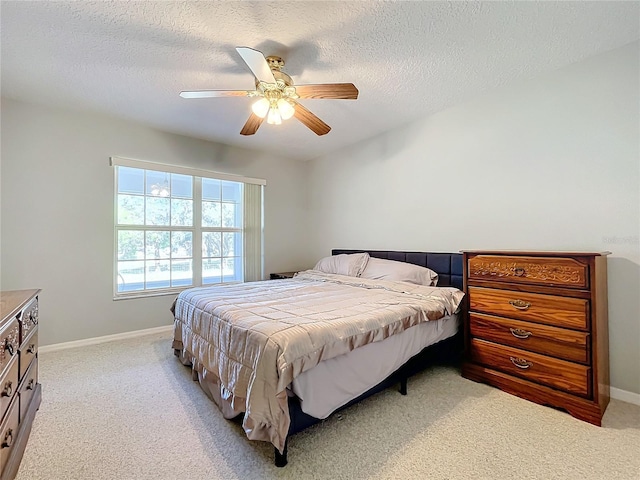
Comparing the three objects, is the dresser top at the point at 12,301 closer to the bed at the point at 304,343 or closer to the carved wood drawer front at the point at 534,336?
the bed at the point at 304,343

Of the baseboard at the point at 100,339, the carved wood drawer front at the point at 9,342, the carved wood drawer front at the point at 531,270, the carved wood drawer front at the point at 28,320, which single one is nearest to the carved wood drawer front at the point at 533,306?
the carved wood drawer front at the point at 531,270

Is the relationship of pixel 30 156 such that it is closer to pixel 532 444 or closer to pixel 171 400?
pixel 171 400

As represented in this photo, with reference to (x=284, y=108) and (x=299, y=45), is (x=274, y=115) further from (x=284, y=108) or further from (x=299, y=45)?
(x=299, y=45)

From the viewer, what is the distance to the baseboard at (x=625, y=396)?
2039 mm

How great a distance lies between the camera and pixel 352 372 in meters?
1.70

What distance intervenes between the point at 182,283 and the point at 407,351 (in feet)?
10.3

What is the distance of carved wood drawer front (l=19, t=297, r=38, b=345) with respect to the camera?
157cm

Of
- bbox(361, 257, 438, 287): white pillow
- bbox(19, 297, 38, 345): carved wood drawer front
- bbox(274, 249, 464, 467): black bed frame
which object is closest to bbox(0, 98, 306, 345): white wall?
bbox(19, 297, 38, 345): carved wood drawer front

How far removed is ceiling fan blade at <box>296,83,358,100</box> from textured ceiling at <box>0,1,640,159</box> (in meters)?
0.33

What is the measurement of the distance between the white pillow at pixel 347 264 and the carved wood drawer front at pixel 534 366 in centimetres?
143

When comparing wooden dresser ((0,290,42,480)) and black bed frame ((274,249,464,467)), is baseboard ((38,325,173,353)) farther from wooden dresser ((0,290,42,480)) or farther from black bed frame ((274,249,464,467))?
black bed frame ((274,249,464,467))

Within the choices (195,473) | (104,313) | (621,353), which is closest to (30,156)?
(104,313)

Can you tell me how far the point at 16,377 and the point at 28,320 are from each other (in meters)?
0.38

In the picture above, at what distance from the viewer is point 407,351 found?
2.09 meters
